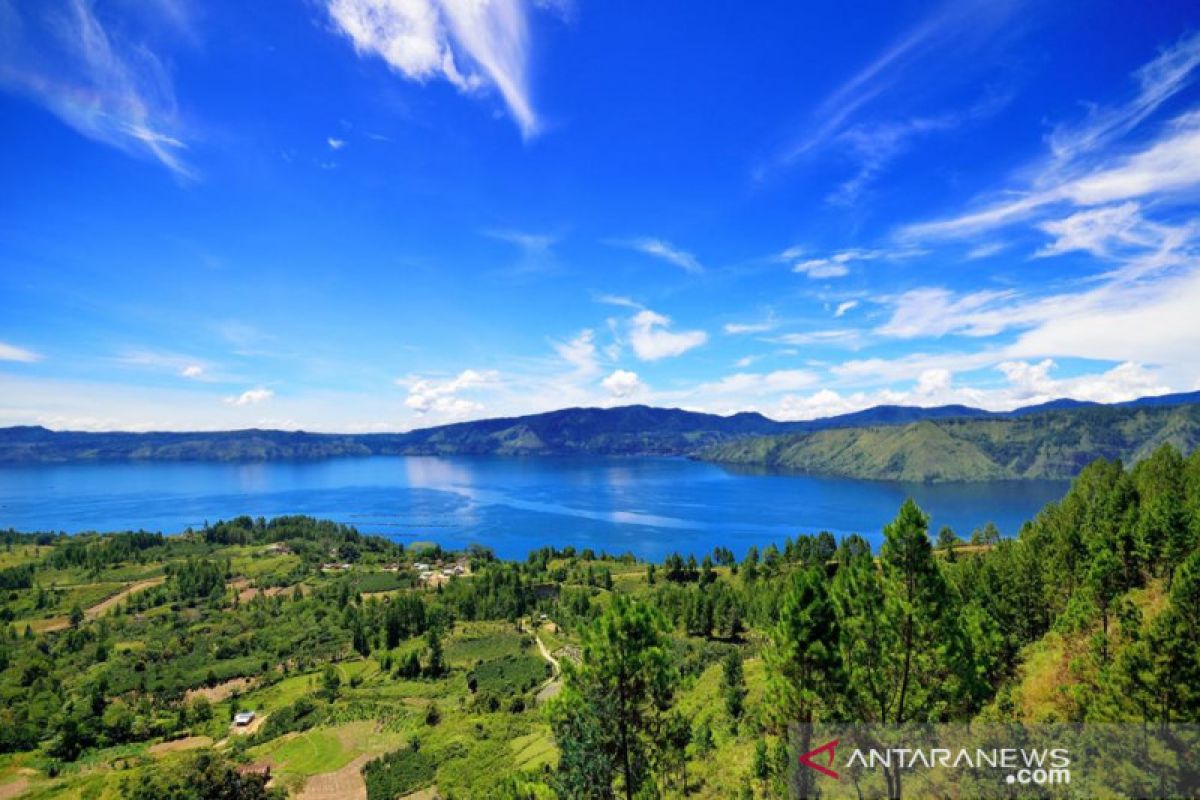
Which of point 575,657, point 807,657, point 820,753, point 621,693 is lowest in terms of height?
point 575,657

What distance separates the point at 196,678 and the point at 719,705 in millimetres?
99456

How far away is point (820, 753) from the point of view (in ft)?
69.3

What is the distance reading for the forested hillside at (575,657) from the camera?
70.4ft

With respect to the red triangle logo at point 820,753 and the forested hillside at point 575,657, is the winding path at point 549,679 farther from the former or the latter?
the red triangle logo at point 820,753

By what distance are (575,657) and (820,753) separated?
272 ft

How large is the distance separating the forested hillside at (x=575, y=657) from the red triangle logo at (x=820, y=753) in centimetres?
132

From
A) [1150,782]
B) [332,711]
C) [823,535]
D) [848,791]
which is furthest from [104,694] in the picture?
[823,535]

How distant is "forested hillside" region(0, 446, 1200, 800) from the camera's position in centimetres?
2145

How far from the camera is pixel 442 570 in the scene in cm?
17062

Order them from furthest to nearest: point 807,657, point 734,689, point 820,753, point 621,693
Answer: point 734,689 → point 820,753 → point 621,693 → point 807,657

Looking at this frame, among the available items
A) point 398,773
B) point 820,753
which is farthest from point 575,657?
point 820,753

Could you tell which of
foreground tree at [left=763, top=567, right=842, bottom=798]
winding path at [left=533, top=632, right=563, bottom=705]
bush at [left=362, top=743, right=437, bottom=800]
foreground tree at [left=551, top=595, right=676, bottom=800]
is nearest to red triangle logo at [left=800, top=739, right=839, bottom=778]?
foreground tree at [left=763, top=567, right=842, bottom=798]

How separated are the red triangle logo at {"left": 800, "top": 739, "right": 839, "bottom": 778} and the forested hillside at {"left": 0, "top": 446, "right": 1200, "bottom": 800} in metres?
1.32

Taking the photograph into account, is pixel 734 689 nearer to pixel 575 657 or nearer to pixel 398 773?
pixel 398 773
